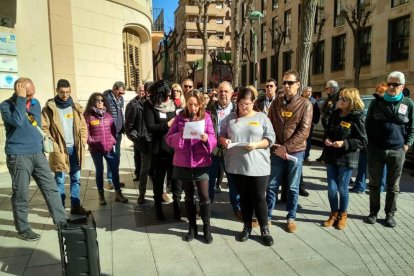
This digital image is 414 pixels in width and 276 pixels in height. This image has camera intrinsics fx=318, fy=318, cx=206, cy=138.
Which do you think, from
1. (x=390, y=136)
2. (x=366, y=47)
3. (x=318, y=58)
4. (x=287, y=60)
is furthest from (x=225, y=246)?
(x=287, y=60)

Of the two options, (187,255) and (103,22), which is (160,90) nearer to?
(187,255)

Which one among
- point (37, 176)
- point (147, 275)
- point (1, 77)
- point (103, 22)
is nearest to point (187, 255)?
point (147, 275)

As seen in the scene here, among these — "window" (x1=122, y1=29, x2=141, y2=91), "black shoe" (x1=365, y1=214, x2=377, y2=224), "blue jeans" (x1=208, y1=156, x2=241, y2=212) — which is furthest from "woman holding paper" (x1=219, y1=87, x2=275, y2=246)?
"window" (x1=122, y1=29, x2=141, y2=91)

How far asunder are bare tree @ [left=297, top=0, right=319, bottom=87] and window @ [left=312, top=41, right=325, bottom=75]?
22538mm

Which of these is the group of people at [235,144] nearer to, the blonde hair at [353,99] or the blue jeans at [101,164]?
the blonde hair at [353,99]

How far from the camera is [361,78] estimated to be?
24516 millimetres

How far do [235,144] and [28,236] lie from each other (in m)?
2.89

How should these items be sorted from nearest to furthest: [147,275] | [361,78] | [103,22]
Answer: [147,275]
[103,22]
[361,78]

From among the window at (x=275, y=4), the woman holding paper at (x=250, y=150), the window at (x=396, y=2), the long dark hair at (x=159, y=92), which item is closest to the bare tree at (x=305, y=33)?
the long dark hair at (x=159, y=92)

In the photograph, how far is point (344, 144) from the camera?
4113 millimetres

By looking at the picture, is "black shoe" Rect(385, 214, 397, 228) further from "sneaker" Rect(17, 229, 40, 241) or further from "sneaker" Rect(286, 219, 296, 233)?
"sneaker" Rect(17, 229, 40, 241)

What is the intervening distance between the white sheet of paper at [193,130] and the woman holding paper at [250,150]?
0.26 m

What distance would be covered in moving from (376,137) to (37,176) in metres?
4.50

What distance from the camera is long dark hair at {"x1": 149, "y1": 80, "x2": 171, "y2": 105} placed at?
4574mm
